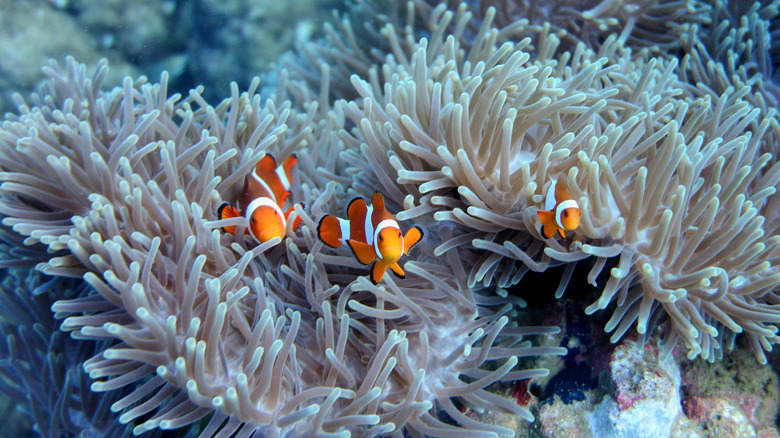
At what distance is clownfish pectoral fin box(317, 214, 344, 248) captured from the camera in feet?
4.73

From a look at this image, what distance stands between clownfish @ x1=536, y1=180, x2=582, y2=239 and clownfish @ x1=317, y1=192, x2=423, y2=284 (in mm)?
348

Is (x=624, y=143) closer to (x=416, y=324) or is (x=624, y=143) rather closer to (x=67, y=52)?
(x=416, y=324)

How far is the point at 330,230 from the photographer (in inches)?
57.3

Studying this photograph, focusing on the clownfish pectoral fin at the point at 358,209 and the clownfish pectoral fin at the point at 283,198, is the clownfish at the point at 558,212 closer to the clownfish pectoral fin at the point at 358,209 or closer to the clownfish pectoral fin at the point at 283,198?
the clownfish pectoral fin at the point at 358,209

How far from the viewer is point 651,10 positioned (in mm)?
2486

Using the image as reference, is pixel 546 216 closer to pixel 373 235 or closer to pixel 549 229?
pixel 549 229

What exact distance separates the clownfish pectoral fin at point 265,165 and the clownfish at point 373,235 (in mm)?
457

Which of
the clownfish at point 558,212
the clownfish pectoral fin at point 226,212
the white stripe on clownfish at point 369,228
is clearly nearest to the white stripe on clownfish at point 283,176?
the clownfish pectoral fin at point 226,212

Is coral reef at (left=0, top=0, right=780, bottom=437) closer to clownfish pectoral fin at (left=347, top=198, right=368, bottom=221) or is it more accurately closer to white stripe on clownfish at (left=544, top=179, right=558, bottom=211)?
white stripe on clownfish at (left=544, top=179, right=558, bottom=211)

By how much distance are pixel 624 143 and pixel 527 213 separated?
1.35ft

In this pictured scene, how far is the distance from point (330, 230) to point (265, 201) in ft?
0.93

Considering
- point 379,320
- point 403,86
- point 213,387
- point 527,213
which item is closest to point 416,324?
point 379,320

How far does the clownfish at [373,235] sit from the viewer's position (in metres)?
1.24

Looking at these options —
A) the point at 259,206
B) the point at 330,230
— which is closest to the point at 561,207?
the point at 330,230
